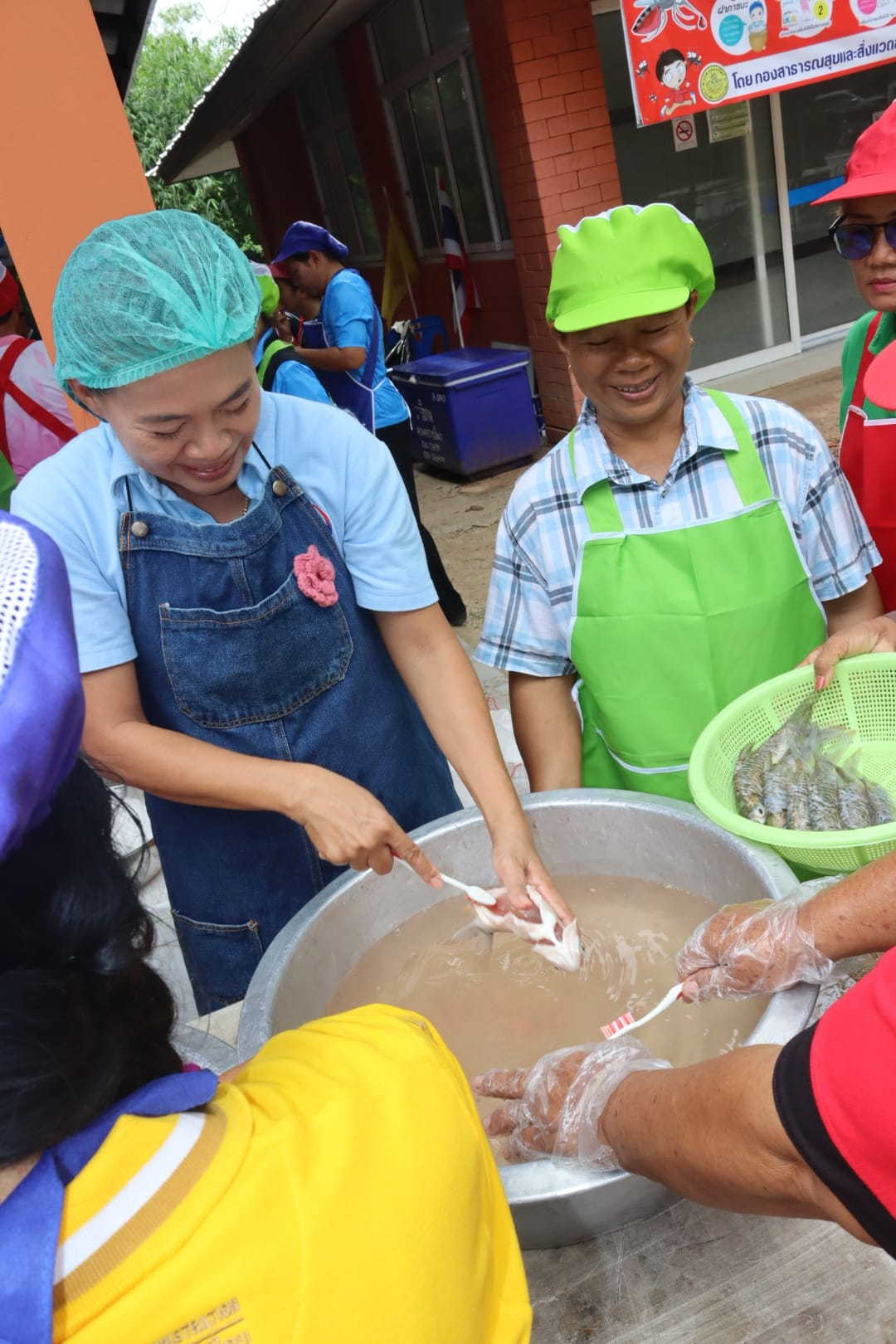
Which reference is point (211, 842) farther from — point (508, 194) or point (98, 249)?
point (508, 194)

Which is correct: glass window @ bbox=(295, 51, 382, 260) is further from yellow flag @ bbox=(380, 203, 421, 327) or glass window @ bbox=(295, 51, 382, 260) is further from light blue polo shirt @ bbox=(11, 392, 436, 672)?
light blue polo shirt @ bbox=(11, 392, 436, 672)

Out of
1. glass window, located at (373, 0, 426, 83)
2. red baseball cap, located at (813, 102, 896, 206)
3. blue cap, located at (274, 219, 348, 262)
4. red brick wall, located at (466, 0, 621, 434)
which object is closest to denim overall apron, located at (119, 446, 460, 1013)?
red baseball cap, located at (813, 102, 896, 206)

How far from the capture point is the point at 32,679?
1.83ft

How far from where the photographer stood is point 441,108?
848 cm

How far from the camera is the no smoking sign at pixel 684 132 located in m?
7.21

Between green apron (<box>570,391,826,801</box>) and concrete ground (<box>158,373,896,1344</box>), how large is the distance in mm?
868

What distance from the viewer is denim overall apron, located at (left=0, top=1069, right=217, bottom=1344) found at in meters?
0.59

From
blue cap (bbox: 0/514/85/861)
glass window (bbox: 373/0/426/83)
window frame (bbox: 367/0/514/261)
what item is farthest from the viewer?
glass window (bbox: 373/0/426/83)

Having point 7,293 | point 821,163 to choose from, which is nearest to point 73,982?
point 7,293

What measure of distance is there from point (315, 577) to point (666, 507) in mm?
671

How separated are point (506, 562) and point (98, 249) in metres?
0.89

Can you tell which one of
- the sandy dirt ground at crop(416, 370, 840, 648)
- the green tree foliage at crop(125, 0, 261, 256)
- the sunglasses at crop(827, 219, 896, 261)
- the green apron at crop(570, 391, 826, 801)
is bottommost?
the sandy dirt ground at crop(416, 370, 840, 648)

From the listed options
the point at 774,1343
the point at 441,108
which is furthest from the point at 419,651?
the point at 441,108

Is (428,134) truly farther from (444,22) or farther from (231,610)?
(231,610)
